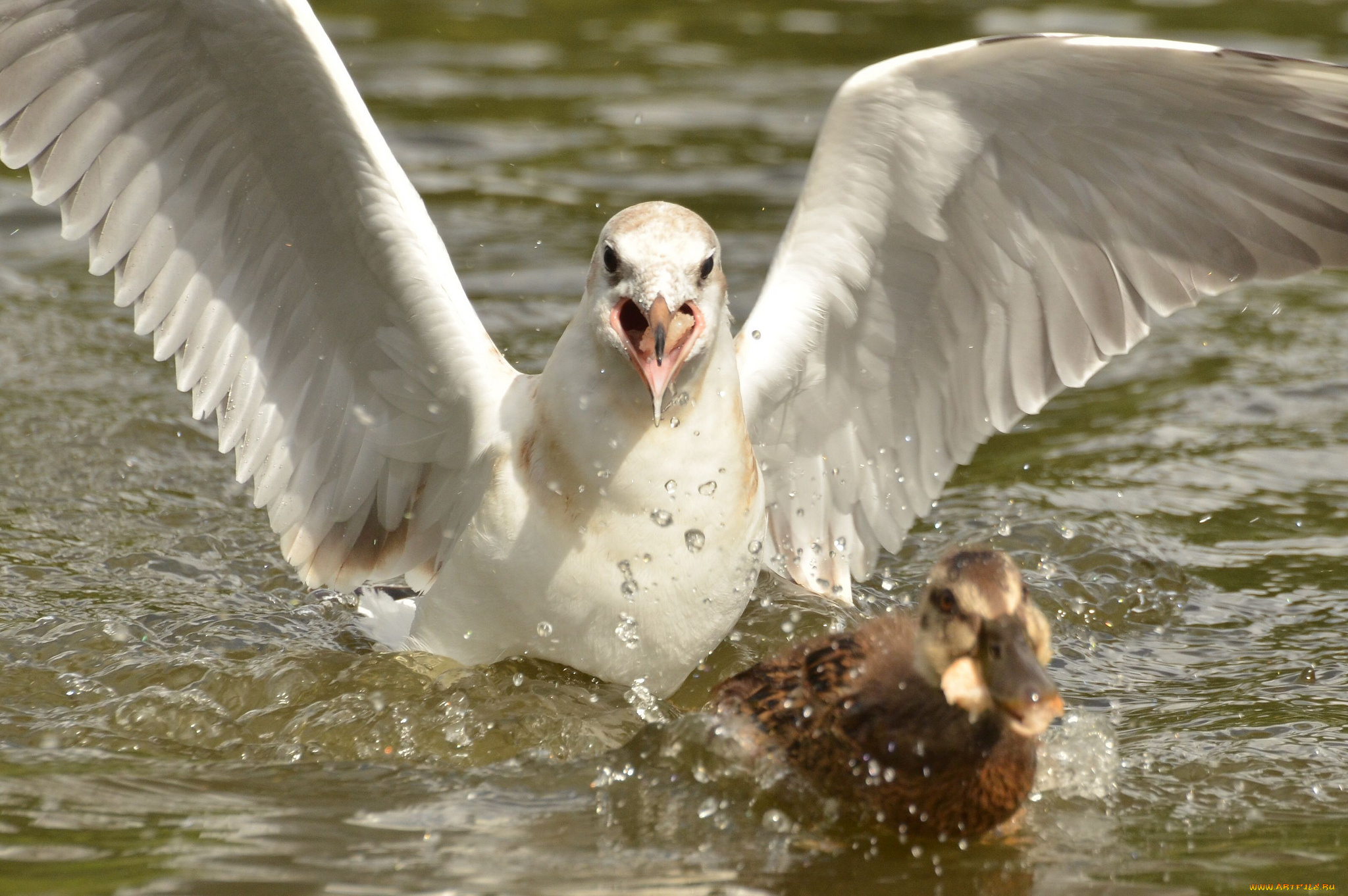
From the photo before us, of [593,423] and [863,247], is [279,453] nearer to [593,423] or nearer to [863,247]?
[593,423]

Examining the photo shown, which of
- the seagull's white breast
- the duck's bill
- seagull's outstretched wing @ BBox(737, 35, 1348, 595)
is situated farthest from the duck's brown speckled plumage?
seagull's outstretched wing @ BBox(737, 35, 1348, 595)

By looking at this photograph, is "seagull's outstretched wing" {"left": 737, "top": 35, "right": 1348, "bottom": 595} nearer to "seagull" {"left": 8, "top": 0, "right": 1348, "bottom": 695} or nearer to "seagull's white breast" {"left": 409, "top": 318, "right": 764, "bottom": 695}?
"seagull" {"left": 8, "top": 0, "right": 1348, "bottom": 695}

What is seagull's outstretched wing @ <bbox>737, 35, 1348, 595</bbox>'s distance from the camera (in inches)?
190

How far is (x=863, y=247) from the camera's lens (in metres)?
5.21

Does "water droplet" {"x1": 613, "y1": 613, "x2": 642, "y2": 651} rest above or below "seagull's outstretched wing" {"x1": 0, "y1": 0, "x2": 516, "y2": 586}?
below

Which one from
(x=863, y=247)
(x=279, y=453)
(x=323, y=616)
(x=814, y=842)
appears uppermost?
(x=863, y=247)

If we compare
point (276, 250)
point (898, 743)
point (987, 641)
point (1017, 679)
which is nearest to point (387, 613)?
point (276, 250)

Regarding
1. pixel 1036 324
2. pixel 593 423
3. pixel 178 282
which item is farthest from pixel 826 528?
pixel 178 282

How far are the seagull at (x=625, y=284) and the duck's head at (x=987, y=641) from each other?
3.18 ft

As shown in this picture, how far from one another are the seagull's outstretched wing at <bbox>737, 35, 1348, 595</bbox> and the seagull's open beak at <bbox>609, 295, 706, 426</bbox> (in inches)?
29.6

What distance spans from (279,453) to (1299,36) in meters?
9.82

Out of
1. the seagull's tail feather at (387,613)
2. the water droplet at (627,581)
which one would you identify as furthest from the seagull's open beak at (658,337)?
the seagull's tail feather at (387,613)

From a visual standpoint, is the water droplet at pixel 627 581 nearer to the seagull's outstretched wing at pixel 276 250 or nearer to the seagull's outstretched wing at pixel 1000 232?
the seagull's outstretched wing at pixel 276 250

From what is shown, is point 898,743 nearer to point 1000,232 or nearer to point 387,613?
point 1000,232
